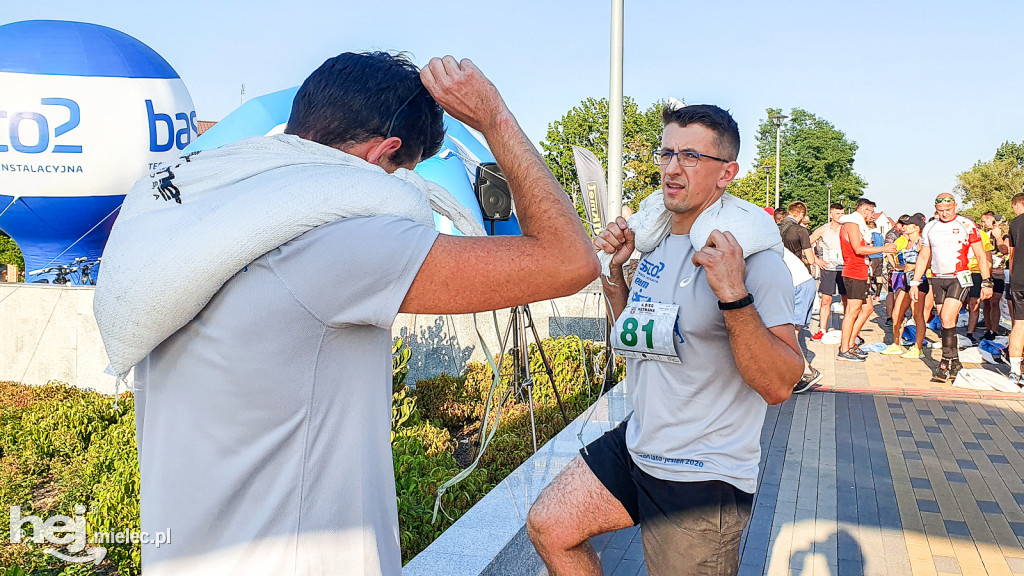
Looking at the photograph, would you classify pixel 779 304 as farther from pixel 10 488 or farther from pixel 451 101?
pixel 10 488

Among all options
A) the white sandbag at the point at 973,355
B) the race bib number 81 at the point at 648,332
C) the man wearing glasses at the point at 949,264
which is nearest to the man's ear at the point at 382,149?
the race bib number 81 at the point at 648,332

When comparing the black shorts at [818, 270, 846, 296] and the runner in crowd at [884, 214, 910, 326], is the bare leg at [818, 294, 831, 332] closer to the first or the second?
the black shorts at [818, 270, 846, 296]

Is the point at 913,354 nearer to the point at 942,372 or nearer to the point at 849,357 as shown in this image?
the point at 849,357

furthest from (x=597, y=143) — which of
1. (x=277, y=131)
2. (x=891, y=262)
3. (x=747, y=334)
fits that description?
(x=747, y=334)

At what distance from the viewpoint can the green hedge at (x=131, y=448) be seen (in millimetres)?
3660

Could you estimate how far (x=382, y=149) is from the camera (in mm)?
1467

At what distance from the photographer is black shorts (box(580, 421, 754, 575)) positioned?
236 cm

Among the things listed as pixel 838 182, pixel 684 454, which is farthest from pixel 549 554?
pixel 838 182

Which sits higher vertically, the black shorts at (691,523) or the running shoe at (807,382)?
the black shorts at (691,523)

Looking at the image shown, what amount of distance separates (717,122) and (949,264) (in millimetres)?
7639

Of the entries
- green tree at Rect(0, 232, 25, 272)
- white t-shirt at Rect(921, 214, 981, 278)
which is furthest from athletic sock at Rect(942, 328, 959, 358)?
green tree at Rect(0, 232, 25, 272)

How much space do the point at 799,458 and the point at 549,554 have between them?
3881 mm

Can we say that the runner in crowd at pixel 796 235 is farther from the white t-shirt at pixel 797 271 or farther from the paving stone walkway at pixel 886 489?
the paving stone walkway at pixel 886 489

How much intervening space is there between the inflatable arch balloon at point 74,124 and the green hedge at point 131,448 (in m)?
3.82
